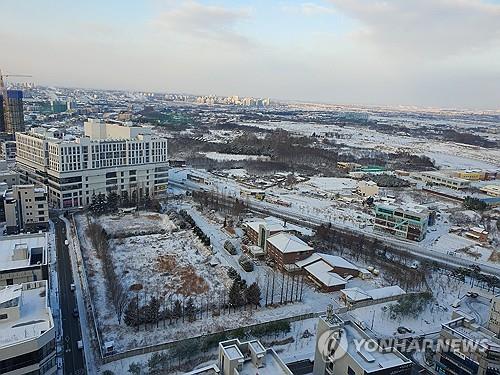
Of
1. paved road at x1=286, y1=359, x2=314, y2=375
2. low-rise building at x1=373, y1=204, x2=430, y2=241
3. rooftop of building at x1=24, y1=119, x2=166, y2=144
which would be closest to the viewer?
paved road at x1=286, y1=359, x2=314, y2=375

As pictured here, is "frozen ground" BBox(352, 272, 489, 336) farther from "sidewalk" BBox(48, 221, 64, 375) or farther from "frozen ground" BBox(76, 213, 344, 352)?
"sidewalk" BBox(48, 221, 64, 375)

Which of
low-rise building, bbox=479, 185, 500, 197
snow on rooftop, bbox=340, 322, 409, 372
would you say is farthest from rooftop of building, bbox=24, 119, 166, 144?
low-rise building, bbox=479, 185, 500, 197

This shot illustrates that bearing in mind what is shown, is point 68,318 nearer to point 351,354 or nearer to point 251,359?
point 251,359

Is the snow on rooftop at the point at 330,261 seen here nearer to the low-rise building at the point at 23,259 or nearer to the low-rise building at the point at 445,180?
the low-rise building at the point at 23,259

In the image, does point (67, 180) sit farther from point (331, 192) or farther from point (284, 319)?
point (331, 192)

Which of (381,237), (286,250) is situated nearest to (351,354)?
(286,250)
